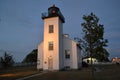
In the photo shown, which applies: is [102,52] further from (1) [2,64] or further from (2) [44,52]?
(1) [2,64]

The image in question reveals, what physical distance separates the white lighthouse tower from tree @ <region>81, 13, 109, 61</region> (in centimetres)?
1147

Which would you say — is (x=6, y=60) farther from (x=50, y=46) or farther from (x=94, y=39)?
(x=94, y=39)

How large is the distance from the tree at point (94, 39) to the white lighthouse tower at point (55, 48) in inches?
451

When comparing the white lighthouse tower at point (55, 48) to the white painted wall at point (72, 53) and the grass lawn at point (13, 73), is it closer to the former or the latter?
the white painted wall at point (72, 53)

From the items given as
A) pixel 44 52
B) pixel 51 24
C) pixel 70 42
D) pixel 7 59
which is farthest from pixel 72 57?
pixel 7 59

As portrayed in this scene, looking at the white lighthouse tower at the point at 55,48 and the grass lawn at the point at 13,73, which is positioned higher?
the white lighthouse tower at the point at 55,48

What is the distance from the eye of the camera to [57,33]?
28.2 m

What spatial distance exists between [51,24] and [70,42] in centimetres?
509

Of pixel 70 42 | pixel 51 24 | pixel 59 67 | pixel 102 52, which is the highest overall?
pixel 51 24

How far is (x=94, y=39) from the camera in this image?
16.5m

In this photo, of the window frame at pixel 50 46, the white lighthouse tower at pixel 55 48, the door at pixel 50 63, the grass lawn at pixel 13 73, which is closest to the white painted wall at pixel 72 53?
the white lighthouse tower at pixel 55 48

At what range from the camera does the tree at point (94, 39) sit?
16.3 meters

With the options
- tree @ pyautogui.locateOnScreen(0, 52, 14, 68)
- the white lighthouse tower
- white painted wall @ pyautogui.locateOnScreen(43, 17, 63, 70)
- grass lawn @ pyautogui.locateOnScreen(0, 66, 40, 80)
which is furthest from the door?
tree @ pyautogui.locateOnScreen(0, 52, 14, 68)

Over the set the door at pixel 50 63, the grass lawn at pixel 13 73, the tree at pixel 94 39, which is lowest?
the grass lawn at pixel 13 73
